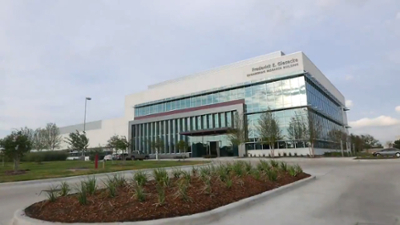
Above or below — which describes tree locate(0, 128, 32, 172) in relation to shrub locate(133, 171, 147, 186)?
above

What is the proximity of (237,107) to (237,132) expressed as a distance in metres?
6.25

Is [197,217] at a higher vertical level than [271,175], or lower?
lower

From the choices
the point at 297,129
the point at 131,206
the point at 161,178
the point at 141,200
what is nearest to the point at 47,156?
the point at 297,129

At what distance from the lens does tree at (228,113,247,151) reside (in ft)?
148

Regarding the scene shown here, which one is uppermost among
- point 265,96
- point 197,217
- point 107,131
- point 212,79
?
point 212,79

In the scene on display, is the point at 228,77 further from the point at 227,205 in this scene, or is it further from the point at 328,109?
the point at 227,205

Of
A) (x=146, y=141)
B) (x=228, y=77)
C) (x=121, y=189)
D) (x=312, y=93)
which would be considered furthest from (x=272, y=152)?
(x=121, y=189)

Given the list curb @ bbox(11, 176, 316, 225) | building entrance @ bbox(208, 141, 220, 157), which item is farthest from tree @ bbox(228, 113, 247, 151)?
curb @ bbox(11, 176, 316, 225)

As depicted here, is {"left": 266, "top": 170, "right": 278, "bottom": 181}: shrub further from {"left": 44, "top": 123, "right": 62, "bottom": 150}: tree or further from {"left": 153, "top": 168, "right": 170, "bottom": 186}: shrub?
{"left": 44, "top": 123, "right": 62, "bottom": 150}: tree

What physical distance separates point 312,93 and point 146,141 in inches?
1422

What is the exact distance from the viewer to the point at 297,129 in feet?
140

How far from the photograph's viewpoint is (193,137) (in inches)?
2237

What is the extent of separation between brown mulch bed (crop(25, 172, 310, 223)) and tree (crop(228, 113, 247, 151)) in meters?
36.9

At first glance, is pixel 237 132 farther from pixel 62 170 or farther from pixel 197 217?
pixel 197 217
